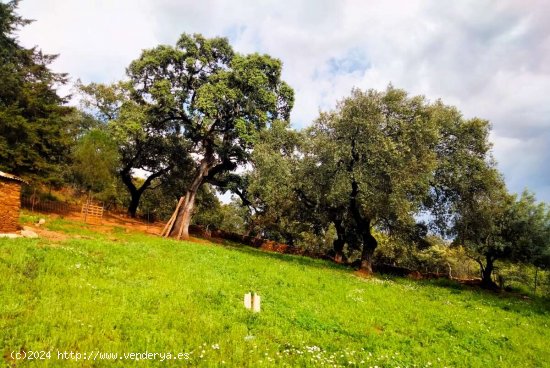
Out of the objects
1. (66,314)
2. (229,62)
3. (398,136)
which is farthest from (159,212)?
(66,314)

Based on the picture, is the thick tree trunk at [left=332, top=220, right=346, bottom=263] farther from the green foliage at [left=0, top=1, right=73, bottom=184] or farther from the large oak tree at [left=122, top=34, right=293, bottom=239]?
the green foliage at [left=0, top=1, right=73, bottom=184]

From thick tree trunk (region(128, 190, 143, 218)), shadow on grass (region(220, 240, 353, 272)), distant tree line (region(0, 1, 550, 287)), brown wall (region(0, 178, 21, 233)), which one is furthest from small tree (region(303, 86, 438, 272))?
thick tree trunk (region(128, 190, 143, 218))

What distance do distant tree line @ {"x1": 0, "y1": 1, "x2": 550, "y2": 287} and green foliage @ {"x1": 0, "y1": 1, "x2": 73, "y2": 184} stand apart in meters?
0.13

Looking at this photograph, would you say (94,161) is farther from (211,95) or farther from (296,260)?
(296,260)

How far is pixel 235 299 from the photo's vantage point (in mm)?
13891

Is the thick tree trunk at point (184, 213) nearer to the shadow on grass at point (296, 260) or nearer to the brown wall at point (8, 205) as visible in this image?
the shadow on grass at point (296, 260)

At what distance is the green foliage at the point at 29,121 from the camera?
3350cm

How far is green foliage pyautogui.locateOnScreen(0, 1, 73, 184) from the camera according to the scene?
33.5m

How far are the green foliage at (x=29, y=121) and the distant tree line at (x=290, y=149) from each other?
0.13 meters

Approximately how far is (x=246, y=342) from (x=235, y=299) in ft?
13.6

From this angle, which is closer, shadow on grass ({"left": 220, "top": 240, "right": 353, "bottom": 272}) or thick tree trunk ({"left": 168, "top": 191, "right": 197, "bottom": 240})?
shadow on grass ({"left": 220, "top": 240, "right": 353, "bottom": 272})

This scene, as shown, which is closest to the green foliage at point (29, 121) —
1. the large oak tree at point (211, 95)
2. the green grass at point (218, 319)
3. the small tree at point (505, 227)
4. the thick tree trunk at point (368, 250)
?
the large oak tree at point (211, 95)

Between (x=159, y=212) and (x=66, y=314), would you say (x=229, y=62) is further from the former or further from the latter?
(x=159, y=212)

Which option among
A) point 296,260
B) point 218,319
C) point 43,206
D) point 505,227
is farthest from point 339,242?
point 218,319
